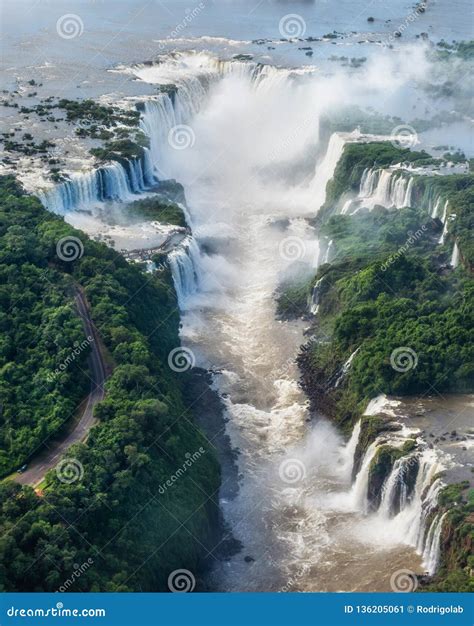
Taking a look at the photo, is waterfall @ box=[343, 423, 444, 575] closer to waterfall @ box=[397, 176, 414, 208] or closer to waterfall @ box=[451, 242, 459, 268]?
waterfall @ box=[451, 242, 459, 268]

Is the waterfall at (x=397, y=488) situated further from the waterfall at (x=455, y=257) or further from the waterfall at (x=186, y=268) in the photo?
the waterfall at (x=186, y=268)

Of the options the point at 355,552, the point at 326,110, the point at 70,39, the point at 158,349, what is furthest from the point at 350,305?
the point at 70,39

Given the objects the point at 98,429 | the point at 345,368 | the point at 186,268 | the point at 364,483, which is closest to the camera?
the point at 98,429

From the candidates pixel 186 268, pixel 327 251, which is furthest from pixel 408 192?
pixel 186 268

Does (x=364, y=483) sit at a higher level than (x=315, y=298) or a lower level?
lower

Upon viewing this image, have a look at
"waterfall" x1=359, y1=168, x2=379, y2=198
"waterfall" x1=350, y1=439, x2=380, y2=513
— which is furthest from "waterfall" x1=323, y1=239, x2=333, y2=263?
"waterfall" x1=350, y1=439, x2=380, y2=513

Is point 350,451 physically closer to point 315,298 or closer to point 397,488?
point 397,488

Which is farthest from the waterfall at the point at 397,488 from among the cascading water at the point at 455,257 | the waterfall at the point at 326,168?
the waterfall at the point at 326,168
